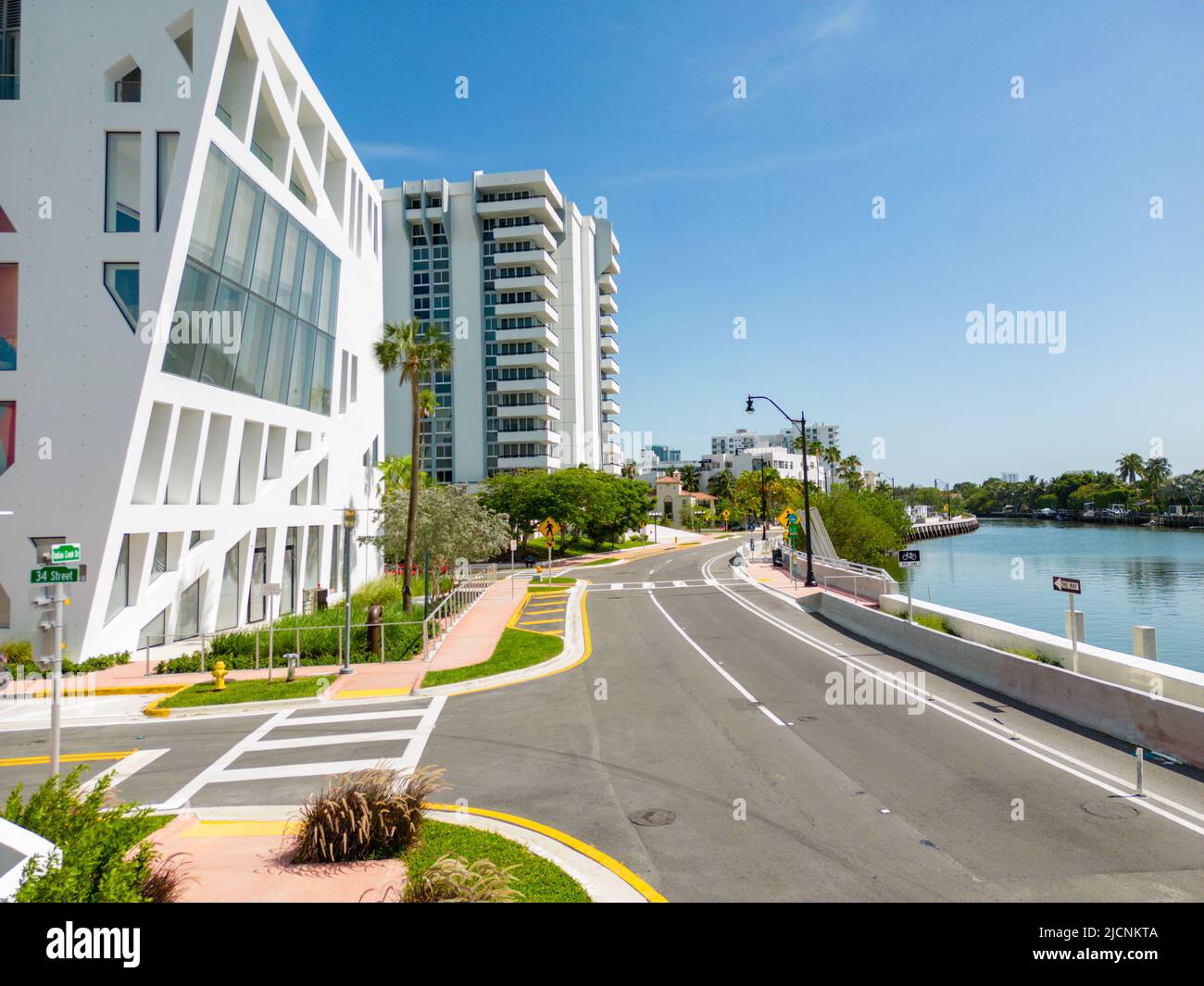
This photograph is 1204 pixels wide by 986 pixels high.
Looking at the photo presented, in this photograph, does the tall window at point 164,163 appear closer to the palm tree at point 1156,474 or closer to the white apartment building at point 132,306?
the white apartment building at point 132,306

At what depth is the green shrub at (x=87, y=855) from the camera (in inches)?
215

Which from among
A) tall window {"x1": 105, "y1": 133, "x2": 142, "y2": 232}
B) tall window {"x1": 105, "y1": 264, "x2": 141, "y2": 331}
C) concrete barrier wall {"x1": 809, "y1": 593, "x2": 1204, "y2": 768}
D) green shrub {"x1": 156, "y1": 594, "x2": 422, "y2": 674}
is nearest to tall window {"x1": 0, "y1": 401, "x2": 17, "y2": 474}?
tall window {"x1": 105, "y1": 264, "x2": 141, "y2": 331}

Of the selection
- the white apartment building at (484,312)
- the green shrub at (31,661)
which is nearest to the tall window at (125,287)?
the green shrub at (31,661)

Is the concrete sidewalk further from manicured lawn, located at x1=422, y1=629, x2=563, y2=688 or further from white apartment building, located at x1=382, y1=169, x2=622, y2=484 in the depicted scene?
white apartment building, located at x1=382, y1=169, x2=622, y2=484

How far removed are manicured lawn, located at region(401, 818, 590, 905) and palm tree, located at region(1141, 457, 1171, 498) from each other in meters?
177

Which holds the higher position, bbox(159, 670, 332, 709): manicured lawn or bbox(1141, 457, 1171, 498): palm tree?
bbox(1141, 457, 1171, 498): palm tree

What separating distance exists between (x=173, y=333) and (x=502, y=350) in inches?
2377

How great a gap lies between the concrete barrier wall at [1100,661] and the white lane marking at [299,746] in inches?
494

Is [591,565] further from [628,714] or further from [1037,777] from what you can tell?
[1037,777]

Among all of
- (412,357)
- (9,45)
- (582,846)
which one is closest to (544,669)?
(582,846)

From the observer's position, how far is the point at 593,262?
102m

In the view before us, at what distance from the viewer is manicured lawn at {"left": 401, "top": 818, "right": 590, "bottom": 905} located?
7.05 m
